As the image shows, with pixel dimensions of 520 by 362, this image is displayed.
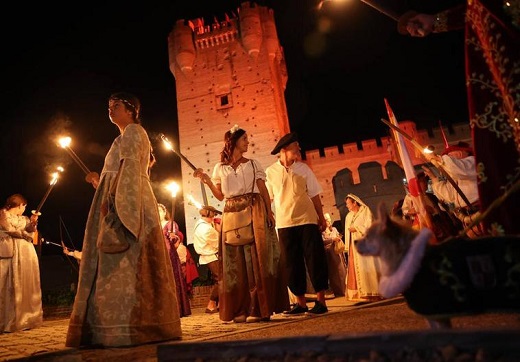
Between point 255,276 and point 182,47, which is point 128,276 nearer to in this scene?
point 255,276

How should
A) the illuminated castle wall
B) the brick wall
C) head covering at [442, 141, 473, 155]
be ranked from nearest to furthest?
1. head covering at [442, 141, 473, 155]
2. the brick wall
3. the illuminated castle wall

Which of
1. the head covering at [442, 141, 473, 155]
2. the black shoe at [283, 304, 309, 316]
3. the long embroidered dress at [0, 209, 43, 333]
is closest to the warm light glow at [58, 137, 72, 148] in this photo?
the long embroidered dress at [0, 209, 43, 333]

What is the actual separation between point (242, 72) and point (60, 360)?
25.5m

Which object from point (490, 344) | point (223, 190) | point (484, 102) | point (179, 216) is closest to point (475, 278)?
point (490, 344)

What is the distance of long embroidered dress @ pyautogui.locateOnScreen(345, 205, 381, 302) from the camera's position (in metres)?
6.08

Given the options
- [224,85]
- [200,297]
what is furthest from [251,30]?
[200,297]

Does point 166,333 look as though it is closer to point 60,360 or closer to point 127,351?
point 127,351

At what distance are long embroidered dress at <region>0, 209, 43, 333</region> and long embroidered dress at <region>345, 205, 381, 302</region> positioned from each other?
17.9 feet

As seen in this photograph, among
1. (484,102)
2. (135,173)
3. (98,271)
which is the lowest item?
(98,271)

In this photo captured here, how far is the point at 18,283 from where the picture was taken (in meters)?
6.01

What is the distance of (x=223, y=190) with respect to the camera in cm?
429

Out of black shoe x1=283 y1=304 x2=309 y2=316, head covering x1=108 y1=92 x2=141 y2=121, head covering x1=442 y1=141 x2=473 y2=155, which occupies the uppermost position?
head covering x1=108 y1=92 x2=141 y2=121

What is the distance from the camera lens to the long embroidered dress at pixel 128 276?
2.81m

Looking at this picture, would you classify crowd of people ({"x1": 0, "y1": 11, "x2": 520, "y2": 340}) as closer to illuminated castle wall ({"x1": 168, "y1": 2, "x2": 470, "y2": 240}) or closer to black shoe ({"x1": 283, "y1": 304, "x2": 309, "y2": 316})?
black shoe ({"x1": 283, "y1": 304, "x2": 309, "y2": 316})
